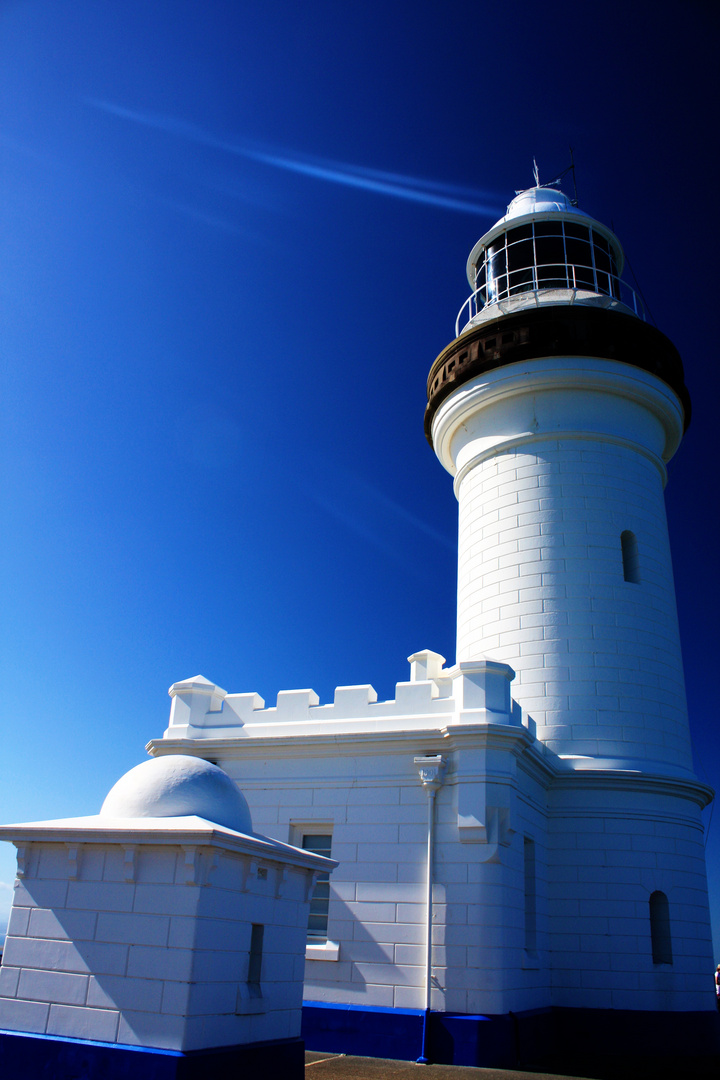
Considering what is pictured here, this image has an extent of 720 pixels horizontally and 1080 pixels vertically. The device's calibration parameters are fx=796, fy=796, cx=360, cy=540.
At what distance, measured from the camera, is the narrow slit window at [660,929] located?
12.5 meters

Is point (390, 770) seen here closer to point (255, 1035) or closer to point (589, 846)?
point (589, 846)

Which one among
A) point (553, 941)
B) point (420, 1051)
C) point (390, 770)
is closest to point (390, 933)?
point (420, 1051)

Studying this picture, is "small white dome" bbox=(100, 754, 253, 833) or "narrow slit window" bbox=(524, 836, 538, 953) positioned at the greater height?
"small white dome" bbox=(100, 754, 253, 833)

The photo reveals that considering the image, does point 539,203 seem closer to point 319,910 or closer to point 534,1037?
point 319,910

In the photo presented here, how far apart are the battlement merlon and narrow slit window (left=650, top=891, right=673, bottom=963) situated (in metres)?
3.37

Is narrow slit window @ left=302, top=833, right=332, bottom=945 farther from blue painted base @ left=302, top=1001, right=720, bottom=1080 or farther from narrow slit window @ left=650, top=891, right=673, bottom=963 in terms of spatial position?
narrow slit window @ left=650, top=891, right=673, bottom=963

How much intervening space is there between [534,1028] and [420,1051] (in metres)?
1.89

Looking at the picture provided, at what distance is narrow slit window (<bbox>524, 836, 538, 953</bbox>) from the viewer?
11.7 m

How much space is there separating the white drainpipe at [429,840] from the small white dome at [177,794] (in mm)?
3926

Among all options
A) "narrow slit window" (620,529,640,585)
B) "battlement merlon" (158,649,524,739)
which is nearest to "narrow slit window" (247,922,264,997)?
"battlement merlon" (158,649,524,739)

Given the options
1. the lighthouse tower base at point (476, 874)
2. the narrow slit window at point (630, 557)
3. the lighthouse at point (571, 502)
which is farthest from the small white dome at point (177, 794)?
the narrow slit window at point (630, 557)

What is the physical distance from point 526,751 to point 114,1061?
7.04m

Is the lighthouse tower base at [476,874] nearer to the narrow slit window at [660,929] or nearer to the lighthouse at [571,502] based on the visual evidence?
the narrow slit window at [660,929]

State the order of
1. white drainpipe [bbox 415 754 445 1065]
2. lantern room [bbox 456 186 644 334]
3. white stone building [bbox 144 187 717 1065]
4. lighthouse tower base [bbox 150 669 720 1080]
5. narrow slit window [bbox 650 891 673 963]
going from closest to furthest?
white drainpipe [bbox 415 754 445 1065] → lighthouse tower base [bbox 150 669 720 1080] → white stone building [bbox 144 187 717 1065] → narrow slit window [bbox 650 891 673 963] → lantern room [bbox 456 186 644 334]
